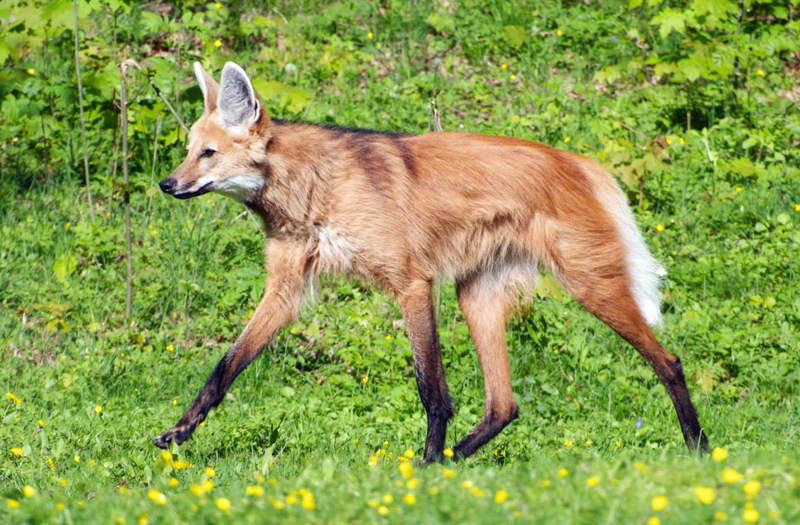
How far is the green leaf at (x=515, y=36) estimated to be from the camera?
22.3 feet

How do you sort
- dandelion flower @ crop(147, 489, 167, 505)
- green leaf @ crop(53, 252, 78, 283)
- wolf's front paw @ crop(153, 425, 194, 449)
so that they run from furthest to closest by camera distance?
green leaf @ crop(53, 252, 78, 283) → wolf's front paw @ crop(153, 425, 194, 449) → dandelion flower @ crop(147, 489, 167, 505)

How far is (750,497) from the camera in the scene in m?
1.75

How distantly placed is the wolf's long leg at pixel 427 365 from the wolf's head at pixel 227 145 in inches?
32.9

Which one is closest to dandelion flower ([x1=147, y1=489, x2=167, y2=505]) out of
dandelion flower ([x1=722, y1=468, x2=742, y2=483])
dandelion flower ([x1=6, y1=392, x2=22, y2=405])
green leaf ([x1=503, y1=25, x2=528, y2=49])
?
dandelion flower ([x1=722, y1=468, x2=742, y2=483])

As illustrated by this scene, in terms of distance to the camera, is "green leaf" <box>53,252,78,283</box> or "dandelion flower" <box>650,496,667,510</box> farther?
"green leaf" <box>53,252,78,283</box>

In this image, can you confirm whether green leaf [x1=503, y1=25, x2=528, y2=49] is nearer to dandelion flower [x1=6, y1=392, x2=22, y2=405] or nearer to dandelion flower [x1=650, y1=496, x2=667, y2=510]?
dandelion flower [x1=6, y1=392, x2=22, y2=405]

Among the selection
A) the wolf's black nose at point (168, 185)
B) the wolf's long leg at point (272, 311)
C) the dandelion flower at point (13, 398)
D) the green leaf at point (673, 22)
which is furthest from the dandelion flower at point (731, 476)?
the green leaf at point (673, 22)

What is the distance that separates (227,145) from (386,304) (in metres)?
1.95

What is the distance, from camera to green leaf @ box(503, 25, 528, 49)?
680cm

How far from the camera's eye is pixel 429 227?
3.33 metres

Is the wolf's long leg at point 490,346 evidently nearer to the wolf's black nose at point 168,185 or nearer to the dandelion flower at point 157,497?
the wolf's black nose at point 168,185

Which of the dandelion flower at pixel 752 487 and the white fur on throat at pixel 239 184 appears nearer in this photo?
the dandelion flower at pixel 752 487

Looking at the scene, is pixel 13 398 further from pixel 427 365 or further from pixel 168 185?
pixel 427 365

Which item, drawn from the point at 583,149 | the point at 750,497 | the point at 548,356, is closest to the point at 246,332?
the point at 548,356
